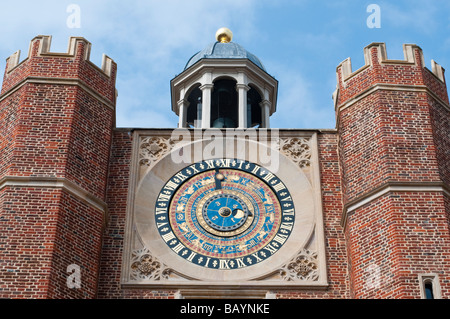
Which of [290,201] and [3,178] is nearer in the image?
[3,178]

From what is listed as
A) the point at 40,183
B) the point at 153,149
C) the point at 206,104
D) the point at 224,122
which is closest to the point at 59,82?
the point at 153,149

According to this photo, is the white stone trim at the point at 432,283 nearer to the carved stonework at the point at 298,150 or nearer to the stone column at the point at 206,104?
the carved stonework at the point at 298,150

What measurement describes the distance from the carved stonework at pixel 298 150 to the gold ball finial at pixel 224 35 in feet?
21.2

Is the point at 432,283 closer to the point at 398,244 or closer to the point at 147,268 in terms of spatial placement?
the point at 398,244

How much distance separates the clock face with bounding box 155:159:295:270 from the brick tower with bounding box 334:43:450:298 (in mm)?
1630

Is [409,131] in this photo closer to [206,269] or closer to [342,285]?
[342,285]

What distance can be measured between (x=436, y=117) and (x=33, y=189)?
9078mm

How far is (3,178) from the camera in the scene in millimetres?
20781

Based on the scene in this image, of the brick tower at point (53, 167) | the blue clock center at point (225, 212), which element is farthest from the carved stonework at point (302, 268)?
the brick tower at point (53, 167)

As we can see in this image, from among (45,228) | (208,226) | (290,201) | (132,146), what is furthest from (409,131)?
(45,228)

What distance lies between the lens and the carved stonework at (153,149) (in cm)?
2294

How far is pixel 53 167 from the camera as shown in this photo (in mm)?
21031

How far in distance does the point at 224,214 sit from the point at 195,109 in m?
6.92

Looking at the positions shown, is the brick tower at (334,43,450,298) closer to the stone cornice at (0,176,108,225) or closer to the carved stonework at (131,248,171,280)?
the carved stonework at (131,248,171,280)
